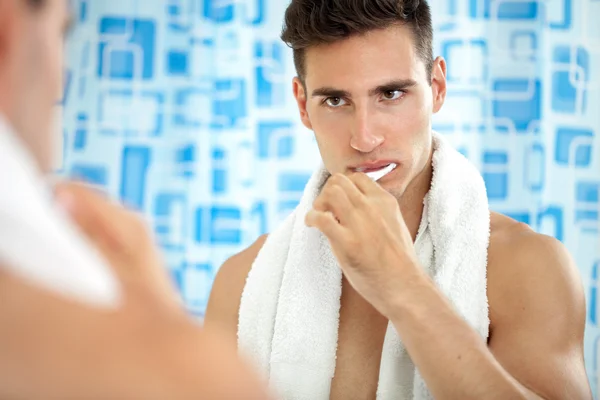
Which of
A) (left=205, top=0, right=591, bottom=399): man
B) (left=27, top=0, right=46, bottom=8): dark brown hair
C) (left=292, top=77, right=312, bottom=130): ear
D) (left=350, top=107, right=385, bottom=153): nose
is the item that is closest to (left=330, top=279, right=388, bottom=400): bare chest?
(left=205, top=0, right=591, bottom=399): man

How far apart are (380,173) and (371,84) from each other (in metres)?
0.16

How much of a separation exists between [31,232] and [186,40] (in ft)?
6.28

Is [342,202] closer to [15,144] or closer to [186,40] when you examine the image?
[15,144]

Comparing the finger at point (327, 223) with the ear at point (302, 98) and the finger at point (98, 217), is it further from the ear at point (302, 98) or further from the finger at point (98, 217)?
the finger at point (98, 217)

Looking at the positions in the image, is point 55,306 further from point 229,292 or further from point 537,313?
point 229,292

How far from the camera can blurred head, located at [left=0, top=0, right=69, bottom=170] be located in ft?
0.83

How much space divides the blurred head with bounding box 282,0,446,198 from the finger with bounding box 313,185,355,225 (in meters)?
0.18

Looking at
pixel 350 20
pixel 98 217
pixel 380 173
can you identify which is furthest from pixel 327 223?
pixel 98 217

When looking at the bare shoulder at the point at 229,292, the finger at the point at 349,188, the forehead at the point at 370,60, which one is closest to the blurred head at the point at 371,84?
the forehead at the point at 370,60

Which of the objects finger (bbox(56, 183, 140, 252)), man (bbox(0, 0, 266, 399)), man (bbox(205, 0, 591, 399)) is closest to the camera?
man (bbox(0, 0, 266, 399))

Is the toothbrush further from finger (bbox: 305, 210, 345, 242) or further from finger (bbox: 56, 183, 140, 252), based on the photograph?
finger (bbox: 56, 183, 140, 252)

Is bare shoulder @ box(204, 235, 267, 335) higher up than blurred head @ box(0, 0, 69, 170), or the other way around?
blurred head @ box(0, 0, 69, 170)

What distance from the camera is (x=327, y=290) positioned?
1137 mm

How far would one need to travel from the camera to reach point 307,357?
1.07 m
